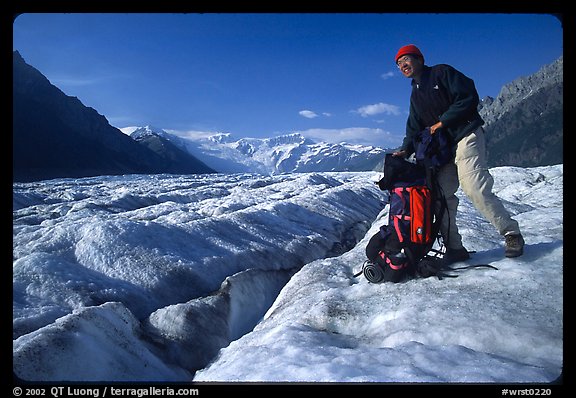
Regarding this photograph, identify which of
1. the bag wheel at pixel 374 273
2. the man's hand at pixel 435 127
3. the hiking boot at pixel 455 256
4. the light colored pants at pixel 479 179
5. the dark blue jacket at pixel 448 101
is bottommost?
the bag wheel at pixel 374 273

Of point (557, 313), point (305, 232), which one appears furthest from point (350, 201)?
point (557, 313)

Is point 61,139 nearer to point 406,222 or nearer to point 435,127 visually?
point 406,222

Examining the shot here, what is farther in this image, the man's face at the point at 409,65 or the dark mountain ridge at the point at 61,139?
the dark mountain ridge at the point at 61,139

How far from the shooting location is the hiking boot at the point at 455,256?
5215mm

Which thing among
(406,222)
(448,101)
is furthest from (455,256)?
(448,101)

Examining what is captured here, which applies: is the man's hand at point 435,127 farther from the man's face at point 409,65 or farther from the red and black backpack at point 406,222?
the man's face at point 409,65

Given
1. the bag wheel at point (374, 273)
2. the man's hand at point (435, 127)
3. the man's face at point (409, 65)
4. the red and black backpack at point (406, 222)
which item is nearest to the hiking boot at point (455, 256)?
the red and black backpack at point (406, 222)

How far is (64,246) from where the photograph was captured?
29.2ft

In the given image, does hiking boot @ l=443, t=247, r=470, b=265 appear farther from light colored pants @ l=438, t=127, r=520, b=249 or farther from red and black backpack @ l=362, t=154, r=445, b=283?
light colored pants @ l=438, t=127, r=520, b=249

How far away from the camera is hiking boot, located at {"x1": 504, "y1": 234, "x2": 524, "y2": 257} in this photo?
4855 millimetres

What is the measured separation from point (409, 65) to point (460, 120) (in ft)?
3.41

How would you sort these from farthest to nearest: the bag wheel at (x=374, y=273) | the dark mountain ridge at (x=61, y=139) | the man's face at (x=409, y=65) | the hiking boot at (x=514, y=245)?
the dark mountain ridge at (x=61, y=139) → the bag wheel at (x=374, y=273) → the hiking boot at (x=514, y=245) → the man's face at (x=409, y=65)
